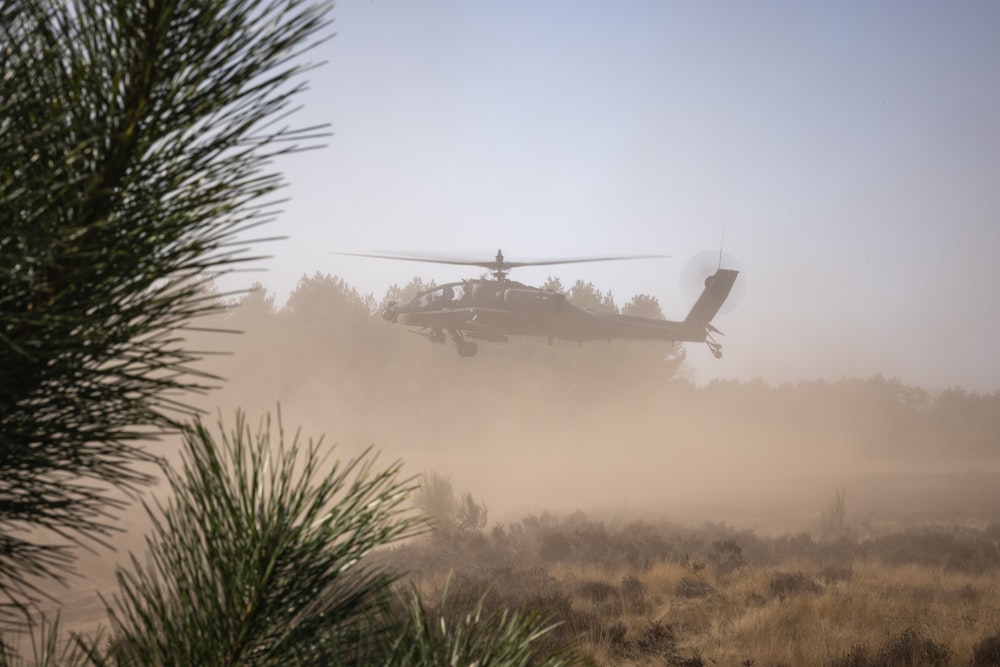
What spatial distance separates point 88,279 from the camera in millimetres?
1206

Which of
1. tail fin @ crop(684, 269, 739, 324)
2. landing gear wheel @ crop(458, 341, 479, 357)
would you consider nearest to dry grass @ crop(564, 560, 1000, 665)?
landing gear wheel @ crop(458, 341, 479, 357)

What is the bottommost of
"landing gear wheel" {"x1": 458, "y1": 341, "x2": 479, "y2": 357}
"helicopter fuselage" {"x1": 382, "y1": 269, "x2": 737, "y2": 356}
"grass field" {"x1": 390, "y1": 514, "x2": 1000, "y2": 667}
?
"grass field" {"x1": 390, "y1": 514, "x2": 1000, "y2": 667}

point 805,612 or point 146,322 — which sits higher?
point 146,322

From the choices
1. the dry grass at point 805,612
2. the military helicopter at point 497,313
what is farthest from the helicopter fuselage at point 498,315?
the dry grass at point 805,612

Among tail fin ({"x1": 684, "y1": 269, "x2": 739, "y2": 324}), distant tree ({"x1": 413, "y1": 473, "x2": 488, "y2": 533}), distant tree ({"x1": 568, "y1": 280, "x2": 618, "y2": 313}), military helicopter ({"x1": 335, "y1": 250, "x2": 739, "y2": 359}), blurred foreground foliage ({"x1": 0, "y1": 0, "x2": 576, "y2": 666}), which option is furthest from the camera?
distant tree ({"x1": 568, "y1": 280, "x2": 618, "y2": 313})

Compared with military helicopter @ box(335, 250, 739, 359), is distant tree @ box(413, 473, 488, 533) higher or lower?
lower

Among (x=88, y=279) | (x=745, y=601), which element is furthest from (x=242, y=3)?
(x=745, y=601)

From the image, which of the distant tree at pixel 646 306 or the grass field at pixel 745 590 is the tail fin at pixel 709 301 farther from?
the distant tree at pixel 646 306

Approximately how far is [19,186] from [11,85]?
0.17m

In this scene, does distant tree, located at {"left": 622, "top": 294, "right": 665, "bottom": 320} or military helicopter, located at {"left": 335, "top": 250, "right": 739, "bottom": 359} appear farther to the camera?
distant tree, located at {"left": 622, "top": 294, "right": 665, "bottom": 320}

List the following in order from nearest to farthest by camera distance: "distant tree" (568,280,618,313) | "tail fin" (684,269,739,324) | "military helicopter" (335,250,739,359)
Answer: "military helicopter" (335,250,739,359)
"tail fin" (684,269,739,324)
"distant tree" (568,280,618,313)

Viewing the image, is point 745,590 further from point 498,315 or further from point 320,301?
point 320,301

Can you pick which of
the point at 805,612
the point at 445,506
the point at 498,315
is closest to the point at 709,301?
the point at 498,315

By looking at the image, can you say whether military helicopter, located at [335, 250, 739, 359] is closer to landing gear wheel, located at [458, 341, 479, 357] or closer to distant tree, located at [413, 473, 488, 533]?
landing gear wheel, located at [458, 341, 479, 357]
